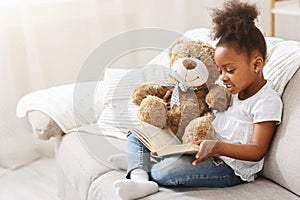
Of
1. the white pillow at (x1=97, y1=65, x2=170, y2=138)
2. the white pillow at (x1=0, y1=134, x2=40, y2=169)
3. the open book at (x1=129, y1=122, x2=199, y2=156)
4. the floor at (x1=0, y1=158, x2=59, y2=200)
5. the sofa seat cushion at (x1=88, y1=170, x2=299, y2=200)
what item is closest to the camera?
the sofa seat cushion at (x1=88, y1=170, x2=299, y2=200)

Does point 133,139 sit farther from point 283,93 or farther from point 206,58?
point 283,93

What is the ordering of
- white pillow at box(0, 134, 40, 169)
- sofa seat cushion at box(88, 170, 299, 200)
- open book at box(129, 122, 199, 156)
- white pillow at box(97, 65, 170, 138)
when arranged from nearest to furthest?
sofa seat cushion at box(88, 170, 299, 200), open book at box(129, 122, 199, 156), white pillow at box(97, 65, 170, 138), white pillow at box(0, 134, 40, 169)

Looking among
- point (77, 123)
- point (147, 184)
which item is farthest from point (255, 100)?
point (77, 123)

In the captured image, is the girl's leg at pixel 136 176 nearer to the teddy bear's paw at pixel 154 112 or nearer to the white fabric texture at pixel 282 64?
the teddy bear's paw at pixel 154 112

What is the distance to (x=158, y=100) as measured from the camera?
163cm

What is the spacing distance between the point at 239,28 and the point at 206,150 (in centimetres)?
38

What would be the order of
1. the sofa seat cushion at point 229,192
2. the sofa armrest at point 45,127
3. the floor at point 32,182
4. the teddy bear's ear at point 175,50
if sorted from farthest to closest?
the floor at point 32,182, the sofa armrest at point 45,127, the teddy bear's ear at point 175,50, the sofa seat cushion at point 229,192

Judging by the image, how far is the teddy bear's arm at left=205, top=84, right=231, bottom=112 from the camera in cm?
160

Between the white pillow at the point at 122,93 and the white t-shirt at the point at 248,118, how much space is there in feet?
1.18

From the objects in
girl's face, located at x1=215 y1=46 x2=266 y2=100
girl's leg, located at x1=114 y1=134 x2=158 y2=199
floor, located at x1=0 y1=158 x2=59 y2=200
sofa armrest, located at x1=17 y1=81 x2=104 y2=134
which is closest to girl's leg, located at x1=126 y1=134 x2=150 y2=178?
girl's leg, located at x1=114 y1=134 x2=158 y2=199

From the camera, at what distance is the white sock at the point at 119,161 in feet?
5.57

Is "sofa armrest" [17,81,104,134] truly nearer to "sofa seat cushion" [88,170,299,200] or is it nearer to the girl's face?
"sofa seat cushion" [88,170,299,200]

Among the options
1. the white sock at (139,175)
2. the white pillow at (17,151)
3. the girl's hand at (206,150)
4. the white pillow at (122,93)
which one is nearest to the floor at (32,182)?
the white pillow at (17,151)

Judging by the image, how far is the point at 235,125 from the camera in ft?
5.12
